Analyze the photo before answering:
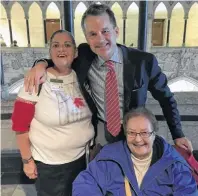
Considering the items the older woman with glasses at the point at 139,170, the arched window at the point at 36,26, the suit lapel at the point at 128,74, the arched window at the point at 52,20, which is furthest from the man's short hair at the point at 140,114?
the arched window at the point at 36,26

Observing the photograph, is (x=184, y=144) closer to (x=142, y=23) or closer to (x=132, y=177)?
(x=132, y=177)

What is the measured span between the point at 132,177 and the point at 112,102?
373mm

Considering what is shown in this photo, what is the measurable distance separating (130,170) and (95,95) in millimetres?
417

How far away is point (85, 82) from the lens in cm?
136

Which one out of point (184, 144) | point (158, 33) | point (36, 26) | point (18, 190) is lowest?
point (18, 190)

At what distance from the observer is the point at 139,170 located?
1.29 metres

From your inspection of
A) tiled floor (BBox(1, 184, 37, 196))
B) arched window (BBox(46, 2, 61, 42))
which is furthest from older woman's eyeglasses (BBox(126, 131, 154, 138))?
arched window (BBox(46, 2, 61, 42))

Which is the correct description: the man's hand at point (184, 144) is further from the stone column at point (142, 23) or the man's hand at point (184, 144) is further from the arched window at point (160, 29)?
the arched window at point (160, 29)

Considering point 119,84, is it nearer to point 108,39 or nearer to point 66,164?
point 108,39

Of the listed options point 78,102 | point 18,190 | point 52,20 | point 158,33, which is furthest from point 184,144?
point 158,33

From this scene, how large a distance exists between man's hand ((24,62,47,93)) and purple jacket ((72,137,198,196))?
1.51 feet

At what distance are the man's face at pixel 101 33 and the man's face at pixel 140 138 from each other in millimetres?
344

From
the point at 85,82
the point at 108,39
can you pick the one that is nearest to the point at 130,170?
the point at 85,82

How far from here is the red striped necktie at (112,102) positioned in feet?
4.35
